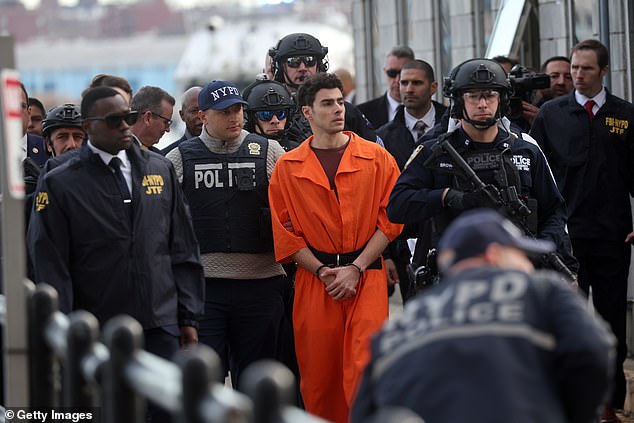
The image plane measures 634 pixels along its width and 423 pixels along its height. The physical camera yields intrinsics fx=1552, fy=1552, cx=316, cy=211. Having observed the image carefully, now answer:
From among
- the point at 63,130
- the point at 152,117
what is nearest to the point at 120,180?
the point at 63,130

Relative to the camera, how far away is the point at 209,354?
407 cm

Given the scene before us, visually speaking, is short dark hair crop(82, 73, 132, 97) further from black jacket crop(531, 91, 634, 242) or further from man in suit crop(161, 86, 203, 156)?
black jacket crop(531, 91, 634, 242)

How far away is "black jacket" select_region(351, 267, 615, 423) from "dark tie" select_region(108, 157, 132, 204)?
9.62 feet

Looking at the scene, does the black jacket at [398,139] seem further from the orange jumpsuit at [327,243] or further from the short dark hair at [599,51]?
the orange jumpsuit at [327,243]

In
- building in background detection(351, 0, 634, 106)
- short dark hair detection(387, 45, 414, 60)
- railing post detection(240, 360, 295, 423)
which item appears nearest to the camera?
railing post detection(240, 360, 295, 423)

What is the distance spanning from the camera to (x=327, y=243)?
329 inches

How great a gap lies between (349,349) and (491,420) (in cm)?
428

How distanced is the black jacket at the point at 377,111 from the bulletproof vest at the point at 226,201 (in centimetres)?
392

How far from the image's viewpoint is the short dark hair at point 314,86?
333 inches

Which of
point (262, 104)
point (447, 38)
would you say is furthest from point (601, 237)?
point (447, 38)

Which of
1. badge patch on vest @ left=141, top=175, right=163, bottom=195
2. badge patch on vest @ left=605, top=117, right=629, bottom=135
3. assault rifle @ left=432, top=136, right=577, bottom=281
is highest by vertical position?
badge patch on vest @ left=605, top=117, right=629, bottom=135

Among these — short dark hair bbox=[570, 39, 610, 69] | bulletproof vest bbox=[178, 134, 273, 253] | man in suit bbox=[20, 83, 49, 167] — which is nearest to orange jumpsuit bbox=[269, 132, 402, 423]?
bulletproof vest bbox=[178, 134, 273, 253]

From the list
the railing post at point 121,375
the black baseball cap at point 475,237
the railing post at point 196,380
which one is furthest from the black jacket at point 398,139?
the railing post at point 196,380

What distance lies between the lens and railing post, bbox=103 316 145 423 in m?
4.68
